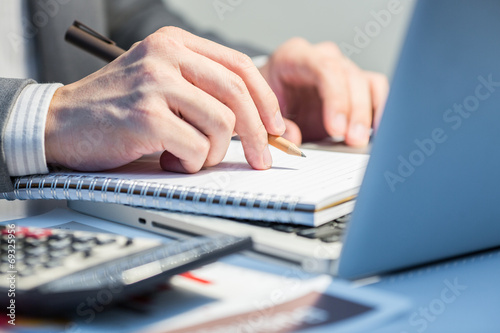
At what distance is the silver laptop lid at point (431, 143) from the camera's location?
0.26 meters

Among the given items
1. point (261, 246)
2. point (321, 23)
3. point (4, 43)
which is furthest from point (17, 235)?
point (321, 23)

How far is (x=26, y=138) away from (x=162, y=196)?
7.2 inches

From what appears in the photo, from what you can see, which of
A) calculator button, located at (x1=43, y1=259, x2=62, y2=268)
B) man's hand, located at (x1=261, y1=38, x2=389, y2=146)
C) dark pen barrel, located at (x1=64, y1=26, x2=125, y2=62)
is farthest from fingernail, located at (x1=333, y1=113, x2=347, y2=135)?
calculator button, located at (x1=43, y1=259, x2=62, y2=268)

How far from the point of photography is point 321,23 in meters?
1.95

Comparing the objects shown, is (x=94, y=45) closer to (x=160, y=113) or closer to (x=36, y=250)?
(x=160, y=113)

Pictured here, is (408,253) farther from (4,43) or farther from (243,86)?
(4,43)

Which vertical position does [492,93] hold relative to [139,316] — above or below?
above

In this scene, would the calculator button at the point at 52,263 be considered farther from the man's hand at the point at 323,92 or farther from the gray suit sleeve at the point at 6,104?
the man's hand at the point at 323,92

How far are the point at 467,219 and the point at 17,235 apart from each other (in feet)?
0.99

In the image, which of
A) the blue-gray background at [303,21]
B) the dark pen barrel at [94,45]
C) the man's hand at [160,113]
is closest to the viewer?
the man's hand at [160,113]

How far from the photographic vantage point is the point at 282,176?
0.45 m

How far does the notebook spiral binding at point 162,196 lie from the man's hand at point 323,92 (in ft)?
1.17

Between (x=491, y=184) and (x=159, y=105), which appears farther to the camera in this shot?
(x=159, y=105)

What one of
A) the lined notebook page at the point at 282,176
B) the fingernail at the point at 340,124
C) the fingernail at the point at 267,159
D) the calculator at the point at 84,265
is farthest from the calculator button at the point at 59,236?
the fingernail at the point at 340,124
